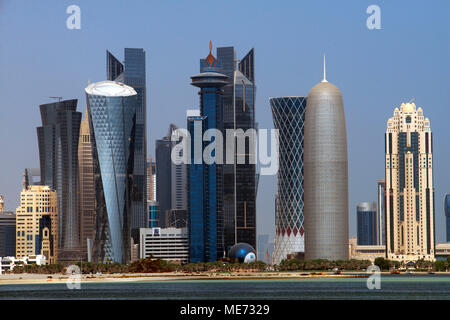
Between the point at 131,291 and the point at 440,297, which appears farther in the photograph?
the point at 131,291
